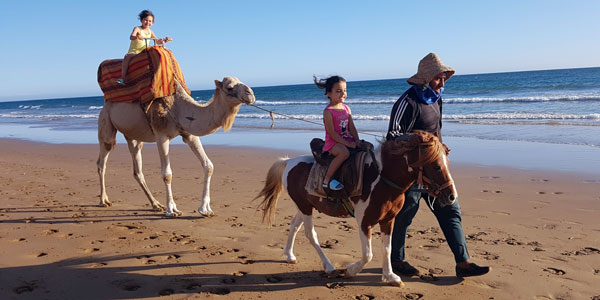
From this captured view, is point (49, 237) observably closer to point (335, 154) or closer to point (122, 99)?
point (122, 99)

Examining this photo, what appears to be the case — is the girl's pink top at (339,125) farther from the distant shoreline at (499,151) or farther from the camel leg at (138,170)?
the distant shoreline at (499,151)

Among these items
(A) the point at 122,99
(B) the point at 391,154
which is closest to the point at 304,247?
(B) the point at 391,154

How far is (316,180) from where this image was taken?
4684 mm

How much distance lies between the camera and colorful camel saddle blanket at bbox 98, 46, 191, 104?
752cm

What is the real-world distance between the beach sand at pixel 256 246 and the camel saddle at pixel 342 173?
3.04 ft

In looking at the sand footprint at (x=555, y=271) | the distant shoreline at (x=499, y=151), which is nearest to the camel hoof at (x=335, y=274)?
the sand footprint at (x=555, y=271)

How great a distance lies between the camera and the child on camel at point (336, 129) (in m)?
4.49

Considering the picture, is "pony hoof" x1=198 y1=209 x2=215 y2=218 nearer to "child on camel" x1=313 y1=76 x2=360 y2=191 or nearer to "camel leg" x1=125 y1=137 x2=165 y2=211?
"camel leg" x1=125 y1=137 x2=165 y2=211

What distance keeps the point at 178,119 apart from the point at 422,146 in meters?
4.64

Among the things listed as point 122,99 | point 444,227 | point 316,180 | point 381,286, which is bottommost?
point 381,286

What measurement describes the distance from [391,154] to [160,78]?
15.1 feet

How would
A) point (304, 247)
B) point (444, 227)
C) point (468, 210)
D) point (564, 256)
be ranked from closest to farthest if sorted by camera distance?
point (444, 227)
point (564, 256)
point (304, 247)
point (468, 210)

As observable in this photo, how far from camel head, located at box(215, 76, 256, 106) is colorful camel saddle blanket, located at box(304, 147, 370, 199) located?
2582 mm

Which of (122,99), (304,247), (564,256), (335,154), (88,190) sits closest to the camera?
(335,154)
